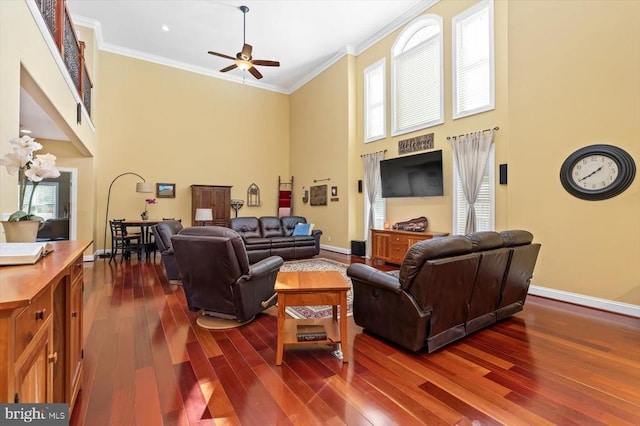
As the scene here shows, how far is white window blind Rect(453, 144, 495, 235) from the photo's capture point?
4805mm

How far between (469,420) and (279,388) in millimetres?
1190

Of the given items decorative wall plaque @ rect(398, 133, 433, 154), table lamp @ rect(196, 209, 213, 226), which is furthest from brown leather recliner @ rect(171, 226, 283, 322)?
table lamp @ rect(196, 209, 213, 226)

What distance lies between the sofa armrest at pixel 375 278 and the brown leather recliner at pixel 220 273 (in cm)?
92

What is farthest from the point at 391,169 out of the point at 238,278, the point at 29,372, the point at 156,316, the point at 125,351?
the point at 29,372

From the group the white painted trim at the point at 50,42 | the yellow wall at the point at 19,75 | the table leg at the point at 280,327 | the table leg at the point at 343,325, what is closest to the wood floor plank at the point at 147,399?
the table leg at the point at 280,327

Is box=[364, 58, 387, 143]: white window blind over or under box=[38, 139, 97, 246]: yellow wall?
over

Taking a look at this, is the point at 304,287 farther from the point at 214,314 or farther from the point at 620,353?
the point at 620,353

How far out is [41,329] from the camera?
117 centimetres

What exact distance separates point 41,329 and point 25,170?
0.93 metres

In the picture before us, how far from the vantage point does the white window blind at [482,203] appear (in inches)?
189

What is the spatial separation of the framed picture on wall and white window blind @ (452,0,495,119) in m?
7.14

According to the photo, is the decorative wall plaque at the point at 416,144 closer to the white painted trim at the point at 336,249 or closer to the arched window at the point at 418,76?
the arched window at the point at 418,76

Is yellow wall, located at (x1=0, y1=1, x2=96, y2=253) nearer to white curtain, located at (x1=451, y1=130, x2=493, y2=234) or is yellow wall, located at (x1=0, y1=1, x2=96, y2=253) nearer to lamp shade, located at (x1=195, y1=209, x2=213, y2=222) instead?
lamp shade, located at (x1=195, y1=209, x2=213, y2=222)

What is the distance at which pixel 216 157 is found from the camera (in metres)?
8.87
